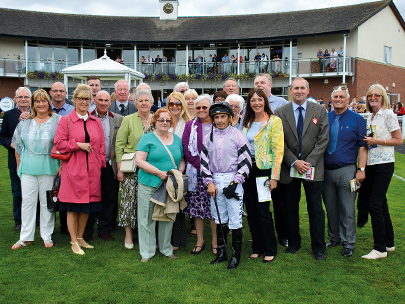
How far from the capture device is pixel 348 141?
450 cm

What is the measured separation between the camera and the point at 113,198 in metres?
5.34

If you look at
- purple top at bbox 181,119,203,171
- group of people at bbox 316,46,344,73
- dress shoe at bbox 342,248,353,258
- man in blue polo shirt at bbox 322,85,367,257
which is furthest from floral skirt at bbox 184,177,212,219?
group of people at bbox 316,46,344,73

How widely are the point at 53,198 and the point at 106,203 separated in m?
0.88

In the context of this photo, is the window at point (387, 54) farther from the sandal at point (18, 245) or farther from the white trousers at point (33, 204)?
the sandal at point (18, 245)

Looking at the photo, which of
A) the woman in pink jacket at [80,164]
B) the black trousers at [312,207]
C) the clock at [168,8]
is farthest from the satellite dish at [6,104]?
the black trousers at [312,207]

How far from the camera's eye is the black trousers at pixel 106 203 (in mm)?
Answer: 5258

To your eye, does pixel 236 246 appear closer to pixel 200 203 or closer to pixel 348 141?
pixel 200 203

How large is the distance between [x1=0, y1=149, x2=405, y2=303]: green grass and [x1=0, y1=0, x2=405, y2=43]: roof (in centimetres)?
2345

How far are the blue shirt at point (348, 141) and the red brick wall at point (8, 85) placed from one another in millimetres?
27903

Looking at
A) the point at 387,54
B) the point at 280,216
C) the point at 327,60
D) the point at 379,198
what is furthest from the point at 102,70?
the point at 387,54

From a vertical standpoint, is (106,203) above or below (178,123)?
below

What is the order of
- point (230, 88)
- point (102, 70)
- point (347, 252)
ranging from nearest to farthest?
1. point (347, 252)
2. point (230, 88)
3. point (102, 70)

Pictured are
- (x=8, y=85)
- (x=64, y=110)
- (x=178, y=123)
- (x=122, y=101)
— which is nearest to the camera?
(x=178, y=123)

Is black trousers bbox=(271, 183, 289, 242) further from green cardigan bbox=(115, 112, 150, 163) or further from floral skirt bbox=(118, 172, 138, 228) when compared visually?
green cardigan bbox=(115, 112, 150, 163)
